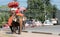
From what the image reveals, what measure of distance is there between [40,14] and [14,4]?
37955 mm

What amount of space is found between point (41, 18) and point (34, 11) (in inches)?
85.0

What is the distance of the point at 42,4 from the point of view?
47469mm

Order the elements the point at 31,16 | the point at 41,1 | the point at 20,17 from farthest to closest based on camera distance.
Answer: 1. the point at 31,16
2. the point at 41,1
3. the point at 20,17

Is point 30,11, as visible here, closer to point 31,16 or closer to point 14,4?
point 31,16

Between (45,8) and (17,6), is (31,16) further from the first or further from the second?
(17,6)

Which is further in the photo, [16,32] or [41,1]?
[41,1]

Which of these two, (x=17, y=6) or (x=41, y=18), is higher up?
(x=17, y=6)

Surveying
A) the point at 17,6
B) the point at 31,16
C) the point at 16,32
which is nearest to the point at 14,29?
the point at 16,32

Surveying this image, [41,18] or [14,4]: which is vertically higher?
[14,4]

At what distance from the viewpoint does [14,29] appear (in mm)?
11227

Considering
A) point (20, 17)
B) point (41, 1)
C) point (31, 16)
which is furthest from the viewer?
point (31, 16)

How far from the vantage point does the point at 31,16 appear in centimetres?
5112

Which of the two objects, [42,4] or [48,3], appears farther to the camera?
[48,3]

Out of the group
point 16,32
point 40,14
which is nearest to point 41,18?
point 40,14
